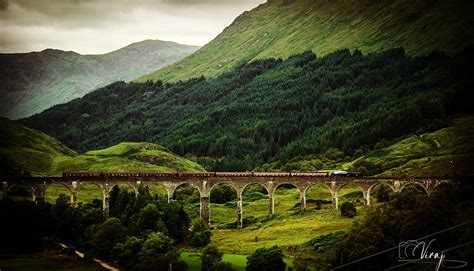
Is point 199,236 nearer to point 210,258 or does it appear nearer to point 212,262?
point 210,258

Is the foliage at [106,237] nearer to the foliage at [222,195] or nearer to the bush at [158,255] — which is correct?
the bush at [158,255]

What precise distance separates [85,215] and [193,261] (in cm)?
3655

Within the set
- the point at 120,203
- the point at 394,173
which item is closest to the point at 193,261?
the point at 120,203

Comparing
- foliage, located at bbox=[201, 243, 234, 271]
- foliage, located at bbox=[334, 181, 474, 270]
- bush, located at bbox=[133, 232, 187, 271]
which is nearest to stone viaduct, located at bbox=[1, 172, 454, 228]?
bush, located at bbox=[133, 232, 187, 271]

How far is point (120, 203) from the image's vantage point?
5202 inches

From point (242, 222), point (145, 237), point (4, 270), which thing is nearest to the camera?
point (4, 270)

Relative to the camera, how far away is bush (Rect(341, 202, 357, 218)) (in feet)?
430

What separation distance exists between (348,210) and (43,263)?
62336 mm

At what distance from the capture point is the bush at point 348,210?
131125 millimetres

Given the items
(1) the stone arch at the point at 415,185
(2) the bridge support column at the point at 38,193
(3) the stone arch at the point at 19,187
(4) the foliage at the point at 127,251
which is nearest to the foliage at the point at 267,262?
(4) the foliage at the point at 127,251

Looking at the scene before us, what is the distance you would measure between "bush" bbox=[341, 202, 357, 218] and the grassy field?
54627mm

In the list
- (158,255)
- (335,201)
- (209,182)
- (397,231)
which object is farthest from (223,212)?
(397,231)

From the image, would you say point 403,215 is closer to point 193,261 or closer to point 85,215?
point 193,261

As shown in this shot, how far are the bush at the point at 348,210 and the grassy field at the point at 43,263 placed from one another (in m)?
54.6
